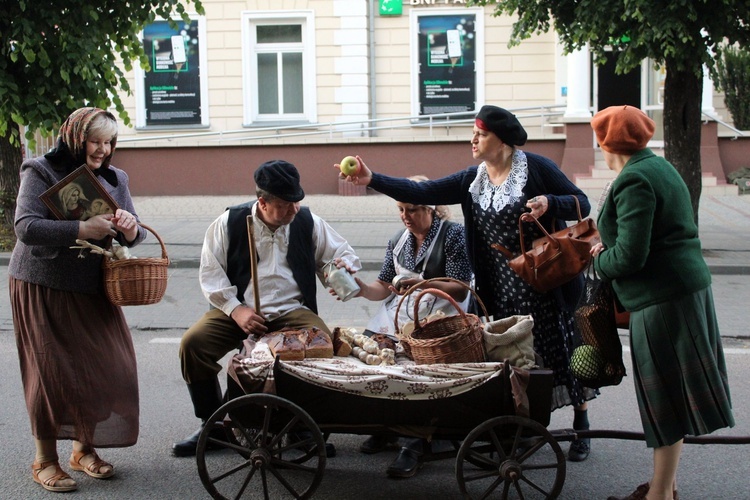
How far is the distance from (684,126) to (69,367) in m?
8.17

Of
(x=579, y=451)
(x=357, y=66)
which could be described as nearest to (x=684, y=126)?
(x=579, y=451)

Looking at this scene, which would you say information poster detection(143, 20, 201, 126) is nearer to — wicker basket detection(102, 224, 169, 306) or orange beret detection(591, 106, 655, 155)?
wicker basket detection(102, 224, 169, 306)

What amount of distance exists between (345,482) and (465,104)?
1495 cm

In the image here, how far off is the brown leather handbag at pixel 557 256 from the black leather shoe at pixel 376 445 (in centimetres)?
120

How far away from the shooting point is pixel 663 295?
3.54 metres

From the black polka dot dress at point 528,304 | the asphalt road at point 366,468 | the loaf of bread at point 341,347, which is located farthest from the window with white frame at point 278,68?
the loaf of bread at point 341,347

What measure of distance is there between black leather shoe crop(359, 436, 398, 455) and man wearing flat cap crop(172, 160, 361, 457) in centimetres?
67

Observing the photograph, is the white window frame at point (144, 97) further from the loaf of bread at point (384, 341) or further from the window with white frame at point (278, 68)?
the loaf of bread at point (384, 341)

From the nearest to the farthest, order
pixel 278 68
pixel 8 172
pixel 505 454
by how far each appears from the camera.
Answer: pixel 505 454 < pixel 8 172 < pixel 278 68

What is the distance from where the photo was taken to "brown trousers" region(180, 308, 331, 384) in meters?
4.30

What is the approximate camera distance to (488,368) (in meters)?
3.70

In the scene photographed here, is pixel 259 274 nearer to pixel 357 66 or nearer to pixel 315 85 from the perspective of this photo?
pixel 357 66

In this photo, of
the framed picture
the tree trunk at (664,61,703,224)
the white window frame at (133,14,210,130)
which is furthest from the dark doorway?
the framed picture

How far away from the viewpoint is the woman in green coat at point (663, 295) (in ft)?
11.5
